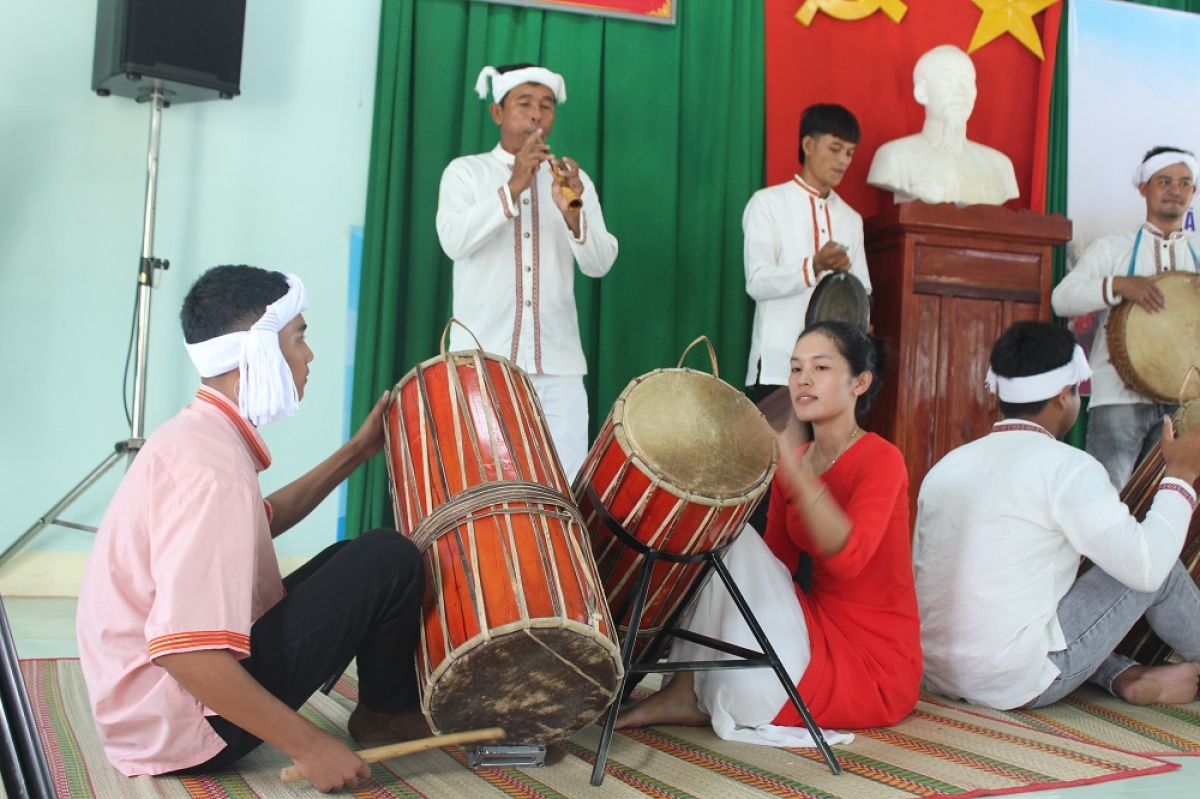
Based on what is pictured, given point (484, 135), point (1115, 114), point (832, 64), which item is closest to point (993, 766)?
point (484, 135)

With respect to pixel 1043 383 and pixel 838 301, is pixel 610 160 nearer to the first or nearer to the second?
pixel 838 301

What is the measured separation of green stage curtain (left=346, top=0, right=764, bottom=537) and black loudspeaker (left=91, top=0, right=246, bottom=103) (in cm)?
59

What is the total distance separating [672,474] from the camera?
2.17 m

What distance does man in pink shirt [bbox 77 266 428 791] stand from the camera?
1.80m

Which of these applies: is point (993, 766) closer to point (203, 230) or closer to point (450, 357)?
point (450, 357)

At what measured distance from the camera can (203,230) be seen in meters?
4.27

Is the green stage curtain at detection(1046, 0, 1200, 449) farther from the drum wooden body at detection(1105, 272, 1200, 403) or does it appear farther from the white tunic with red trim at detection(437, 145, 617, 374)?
the white tunic with red trim at detection(437, 145, 617, 374)

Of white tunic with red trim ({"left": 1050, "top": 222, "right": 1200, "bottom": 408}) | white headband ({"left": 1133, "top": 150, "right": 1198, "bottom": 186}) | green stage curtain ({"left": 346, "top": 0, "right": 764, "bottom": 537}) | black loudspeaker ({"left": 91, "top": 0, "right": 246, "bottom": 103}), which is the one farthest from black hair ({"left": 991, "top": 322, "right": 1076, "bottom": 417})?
black loudspeaker ({"left": 91, "top": 0, "right": 246, "bottom": 103})

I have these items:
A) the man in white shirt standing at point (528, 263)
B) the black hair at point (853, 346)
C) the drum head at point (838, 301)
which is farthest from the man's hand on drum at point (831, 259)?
the black hair at point (853, 346)

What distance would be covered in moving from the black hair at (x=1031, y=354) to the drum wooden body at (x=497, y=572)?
3.87 ft

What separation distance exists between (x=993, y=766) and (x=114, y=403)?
10.4 ft

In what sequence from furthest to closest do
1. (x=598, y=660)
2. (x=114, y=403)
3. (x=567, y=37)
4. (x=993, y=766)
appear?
1. (x=567, y=37)
2. (x=114, y=403)
3. (x=993, y=766)
4. (x=598, y=660)

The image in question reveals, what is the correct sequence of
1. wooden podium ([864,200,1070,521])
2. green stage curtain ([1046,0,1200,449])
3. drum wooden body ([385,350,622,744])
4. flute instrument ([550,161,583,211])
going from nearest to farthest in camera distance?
drum wooden body ([385,350,622,744]) < flute instrument ([550,161,583,211]) < wooden podium ([864,200,1070,521]) < green stage curtain ([1046,0,1200,449])

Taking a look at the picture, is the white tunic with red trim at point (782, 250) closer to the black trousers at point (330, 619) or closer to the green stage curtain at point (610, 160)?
the green stage curtain at point (610, 160)
